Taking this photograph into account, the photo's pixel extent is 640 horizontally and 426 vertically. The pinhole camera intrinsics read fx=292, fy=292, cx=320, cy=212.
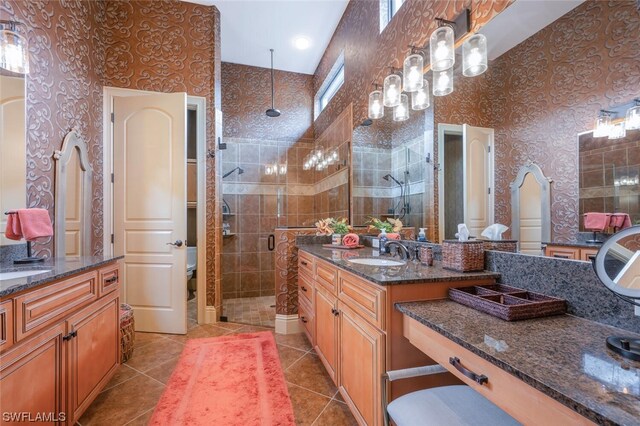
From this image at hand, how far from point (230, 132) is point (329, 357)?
12.2ft

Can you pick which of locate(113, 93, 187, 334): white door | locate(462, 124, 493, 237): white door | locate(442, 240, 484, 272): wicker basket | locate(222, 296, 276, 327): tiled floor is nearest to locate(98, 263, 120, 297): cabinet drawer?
locate(113, 93, 187, 334): white door

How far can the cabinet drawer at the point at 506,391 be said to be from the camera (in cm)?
61

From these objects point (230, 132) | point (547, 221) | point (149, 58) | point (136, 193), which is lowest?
point (547, 221)

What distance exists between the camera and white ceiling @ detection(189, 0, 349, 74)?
3.34m

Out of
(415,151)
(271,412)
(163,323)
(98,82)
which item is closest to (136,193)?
(98,82)

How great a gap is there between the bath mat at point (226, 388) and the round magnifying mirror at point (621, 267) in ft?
5.12

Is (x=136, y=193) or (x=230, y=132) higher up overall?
(x=230, y=132)

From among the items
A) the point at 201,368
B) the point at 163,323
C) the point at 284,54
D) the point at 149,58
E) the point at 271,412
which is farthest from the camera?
the point at 284,54

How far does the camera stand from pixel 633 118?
865 millimetres

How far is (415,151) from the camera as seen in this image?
2.06m

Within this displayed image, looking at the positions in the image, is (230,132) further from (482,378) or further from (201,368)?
(482,378)

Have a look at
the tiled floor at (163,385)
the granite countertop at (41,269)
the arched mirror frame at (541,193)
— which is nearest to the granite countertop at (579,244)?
the arched mirror frame at (541,193)

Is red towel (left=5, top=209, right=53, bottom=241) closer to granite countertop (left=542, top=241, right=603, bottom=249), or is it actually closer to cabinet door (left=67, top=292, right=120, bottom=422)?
cabinet door (left=67, top=292, right=120, bottom=422)

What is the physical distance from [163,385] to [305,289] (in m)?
1.22
